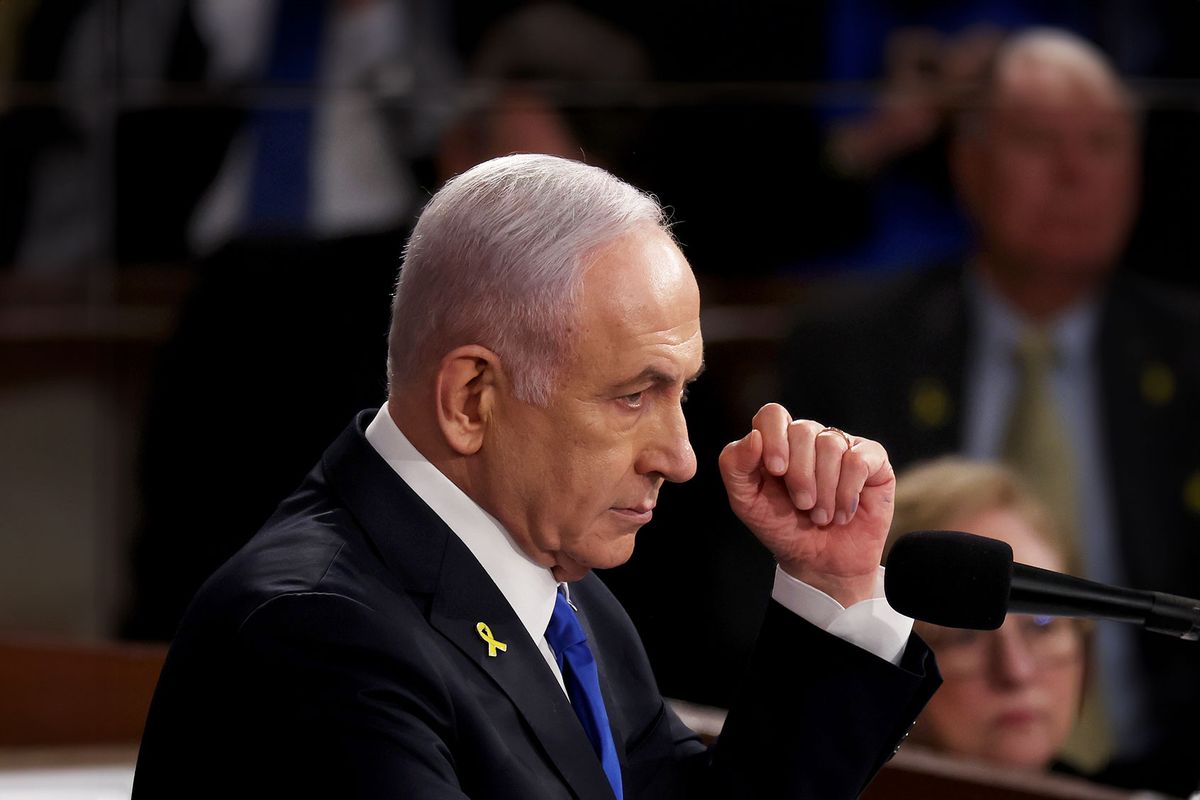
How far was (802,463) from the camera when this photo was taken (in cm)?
181

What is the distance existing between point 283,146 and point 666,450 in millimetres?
3025

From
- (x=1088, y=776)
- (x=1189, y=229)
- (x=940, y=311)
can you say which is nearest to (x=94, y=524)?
(x=940, y=311)

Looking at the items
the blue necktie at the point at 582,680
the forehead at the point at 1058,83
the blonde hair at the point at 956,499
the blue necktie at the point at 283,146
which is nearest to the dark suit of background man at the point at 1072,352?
the forehead at the point at 1058,83

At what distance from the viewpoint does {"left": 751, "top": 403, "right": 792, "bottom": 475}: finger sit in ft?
5.95

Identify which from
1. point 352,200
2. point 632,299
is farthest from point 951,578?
point 352,200

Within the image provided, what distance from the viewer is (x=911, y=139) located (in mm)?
4180

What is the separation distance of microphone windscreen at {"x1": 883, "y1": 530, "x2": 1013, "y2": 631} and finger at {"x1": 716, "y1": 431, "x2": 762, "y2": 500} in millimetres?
308

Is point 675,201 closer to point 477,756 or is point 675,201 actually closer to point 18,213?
point 18,213

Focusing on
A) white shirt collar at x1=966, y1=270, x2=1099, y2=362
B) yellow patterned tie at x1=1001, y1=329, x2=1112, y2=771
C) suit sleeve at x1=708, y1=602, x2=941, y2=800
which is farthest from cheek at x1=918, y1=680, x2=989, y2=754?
suit sleeve at x1=708, y1=602, x2=941, y2=800

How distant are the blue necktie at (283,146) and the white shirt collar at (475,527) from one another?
2.83 meters

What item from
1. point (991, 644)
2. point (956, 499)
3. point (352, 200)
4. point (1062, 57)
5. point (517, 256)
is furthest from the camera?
point (352, 200)

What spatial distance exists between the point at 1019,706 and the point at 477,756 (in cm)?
203

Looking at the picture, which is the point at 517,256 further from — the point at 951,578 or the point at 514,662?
the point at 951,578

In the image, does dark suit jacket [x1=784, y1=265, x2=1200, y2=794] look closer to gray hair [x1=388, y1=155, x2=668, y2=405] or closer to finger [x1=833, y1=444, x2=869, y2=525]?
finger [x1=833, y1=444, x2=869, y2=525]
